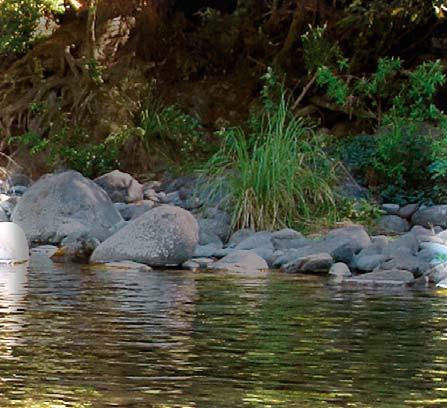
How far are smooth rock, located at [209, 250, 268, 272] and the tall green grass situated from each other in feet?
4.89

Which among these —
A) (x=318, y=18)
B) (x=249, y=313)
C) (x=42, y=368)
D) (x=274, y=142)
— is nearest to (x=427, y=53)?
(x=318, y=18)

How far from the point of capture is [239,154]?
12969 mm

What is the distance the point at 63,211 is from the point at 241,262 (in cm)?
257

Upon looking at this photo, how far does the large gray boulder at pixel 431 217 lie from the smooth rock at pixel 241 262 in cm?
274

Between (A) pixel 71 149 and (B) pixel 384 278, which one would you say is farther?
(A) pixel 71 149

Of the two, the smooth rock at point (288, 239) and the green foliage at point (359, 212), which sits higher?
the green foliage at point (359, 212)

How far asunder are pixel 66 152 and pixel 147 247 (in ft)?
19.7

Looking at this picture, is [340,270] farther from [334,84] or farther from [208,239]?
[334,84]

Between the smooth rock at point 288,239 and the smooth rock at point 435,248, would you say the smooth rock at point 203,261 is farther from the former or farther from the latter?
the smooth rock at point 435,248

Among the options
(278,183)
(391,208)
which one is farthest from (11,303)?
(391,208)

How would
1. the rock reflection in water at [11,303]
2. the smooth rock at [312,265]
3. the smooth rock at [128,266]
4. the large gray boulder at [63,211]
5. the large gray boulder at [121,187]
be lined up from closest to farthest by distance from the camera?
the rock reflection in water at [11,303] → the smooth rock at [128,266] → the smooth rock at [312,265] → the large gray boulder at [63,211] → the large gray boulder at [121,187]

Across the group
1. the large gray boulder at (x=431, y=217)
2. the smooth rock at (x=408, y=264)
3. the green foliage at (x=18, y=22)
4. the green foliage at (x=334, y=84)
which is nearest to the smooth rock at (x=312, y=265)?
the smooth rock at (x=408, y=264)

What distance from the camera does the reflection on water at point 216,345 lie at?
448 centimetres

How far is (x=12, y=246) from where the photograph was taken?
427 inches
